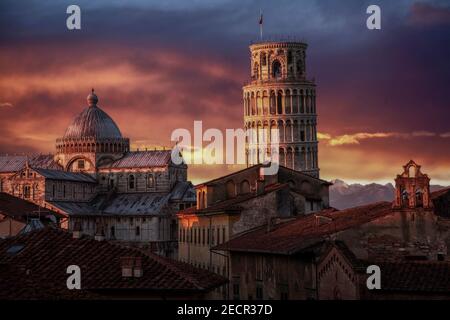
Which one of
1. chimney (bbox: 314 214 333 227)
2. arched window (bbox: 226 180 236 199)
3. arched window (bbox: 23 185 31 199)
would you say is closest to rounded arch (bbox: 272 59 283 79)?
arched window (bbox: 23 185 31 199)

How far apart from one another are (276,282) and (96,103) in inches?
4429

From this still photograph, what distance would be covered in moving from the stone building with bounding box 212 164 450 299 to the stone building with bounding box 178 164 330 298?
6307mm

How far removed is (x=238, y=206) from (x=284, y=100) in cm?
8469

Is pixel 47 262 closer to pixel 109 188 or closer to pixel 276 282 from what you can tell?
pixel 276 282

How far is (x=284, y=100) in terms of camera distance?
150 meters

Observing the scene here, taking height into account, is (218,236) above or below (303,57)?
below

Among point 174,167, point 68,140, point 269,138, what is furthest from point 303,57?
point 68,140

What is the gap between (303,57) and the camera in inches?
5906

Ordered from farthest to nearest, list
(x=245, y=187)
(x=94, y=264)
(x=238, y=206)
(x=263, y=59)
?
1. (x=263, y=59)
2. (x=245, y=187)
3. (x=238, y=206)
4. (x=94, y=264)

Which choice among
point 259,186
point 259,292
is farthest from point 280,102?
point 259,292

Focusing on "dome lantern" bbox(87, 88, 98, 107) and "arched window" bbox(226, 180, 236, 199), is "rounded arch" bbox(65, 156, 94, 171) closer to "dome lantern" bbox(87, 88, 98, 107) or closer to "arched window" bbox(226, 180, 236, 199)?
"dome lantern" bbox(87, 88, 98, 107)

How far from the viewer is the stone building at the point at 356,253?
4053cm

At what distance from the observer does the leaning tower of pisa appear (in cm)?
14888

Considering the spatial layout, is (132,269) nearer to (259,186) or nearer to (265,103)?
(259,186)
